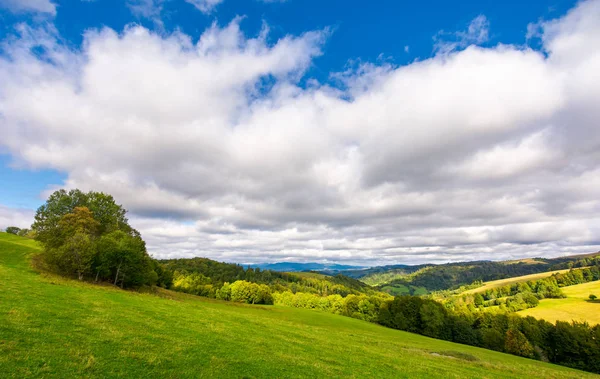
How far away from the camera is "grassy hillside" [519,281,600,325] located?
126875 millimetres

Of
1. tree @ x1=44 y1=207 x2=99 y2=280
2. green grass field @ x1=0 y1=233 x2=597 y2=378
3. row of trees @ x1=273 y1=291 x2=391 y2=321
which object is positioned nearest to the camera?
green grass field @ x1=0 y1=233 x2=597 y2=378

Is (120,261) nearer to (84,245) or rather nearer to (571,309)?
(84,245)

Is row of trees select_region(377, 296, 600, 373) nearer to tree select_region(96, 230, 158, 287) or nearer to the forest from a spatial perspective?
the forest

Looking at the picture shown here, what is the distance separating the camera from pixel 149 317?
2441cm

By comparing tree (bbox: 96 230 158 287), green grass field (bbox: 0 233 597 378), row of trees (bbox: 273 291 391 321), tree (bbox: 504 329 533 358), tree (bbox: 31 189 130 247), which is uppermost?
tree (bbox: 31 189 130 247)

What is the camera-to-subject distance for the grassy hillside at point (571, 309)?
127m

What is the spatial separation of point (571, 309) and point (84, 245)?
215067 mm

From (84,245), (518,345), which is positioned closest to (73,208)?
(84,245)

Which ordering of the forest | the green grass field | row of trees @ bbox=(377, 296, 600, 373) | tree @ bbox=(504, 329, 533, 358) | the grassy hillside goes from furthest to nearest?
the grassy hillside < tree @ bbox=(504, 329, 533, 358) < row of trees @ bbox=(377, 296, 600, 373) < the forest < the green grass field

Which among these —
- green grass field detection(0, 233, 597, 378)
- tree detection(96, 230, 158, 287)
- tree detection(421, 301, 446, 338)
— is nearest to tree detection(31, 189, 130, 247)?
tree detection(96, 230, 158, 287)

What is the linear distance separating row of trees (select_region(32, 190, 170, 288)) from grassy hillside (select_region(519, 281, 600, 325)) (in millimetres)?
175694

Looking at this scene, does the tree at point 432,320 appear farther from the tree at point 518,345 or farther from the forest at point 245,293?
the tree at point 518,345

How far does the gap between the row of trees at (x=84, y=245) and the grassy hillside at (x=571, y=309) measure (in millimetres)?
175694

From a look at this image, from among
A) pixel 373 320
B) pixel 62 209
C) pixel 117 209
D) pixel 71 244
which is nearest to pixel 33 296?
pixel 71 244
